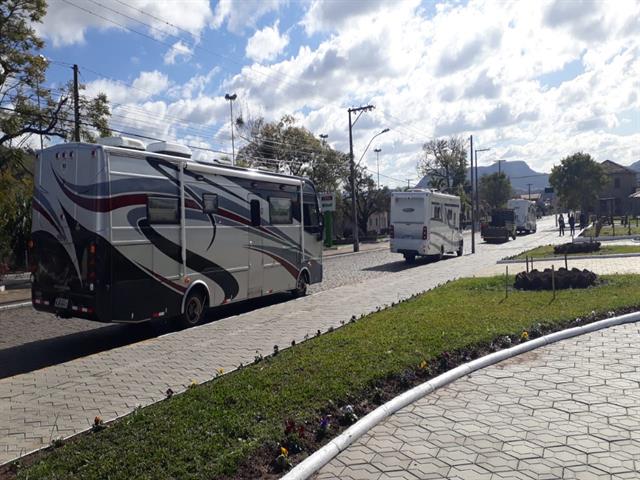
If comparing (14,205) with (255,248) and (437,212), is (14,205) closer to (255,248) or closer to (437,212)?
(255,248)

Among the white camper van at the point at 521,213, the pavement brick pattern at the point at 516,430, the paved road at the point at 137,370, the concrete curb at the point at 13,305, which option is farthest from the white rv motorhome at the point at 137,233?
the white camper van at the point at 521,213

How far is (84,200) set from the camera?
29.7 feet

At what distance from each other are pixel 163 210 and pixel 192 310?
6.77 ft

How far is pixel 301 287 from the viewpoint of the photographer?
15383mm

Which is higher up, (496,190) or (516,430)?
(496,190)

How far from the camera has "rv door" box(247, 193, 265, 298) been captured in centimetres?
1297

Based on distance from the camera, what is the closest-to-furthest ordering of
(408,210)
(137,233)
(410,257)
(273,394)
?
(273,394) → (137,233) → (408,210) → (410,257)

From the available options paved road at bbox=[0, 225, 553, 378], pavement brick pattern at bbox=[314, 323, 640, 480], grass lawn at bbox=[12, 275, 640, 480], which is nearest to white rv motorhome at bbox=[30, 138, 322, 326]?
paved road at bbox=[0, 225, 553, 378]

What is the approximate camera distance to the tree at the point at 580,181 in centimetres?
6512

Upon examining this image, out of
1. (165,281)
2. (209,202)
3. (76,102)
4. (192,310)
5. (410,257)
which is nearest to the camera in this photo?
(165,281)

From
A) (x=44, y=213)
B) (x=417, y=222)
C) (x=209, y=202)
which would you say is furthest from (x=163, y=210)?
(x=417, y=222)

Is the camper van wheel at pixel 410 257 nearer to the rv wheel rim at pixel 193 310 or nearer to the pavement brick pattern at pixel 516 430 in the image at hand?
the rv wheel rim at pixel 193 310

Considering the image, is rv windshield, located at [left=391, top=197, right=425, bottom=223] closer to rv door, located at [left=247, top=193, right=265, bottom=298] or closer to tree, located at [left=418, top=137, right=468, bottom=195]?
rv door, located at [left=247, top=193, right=265, bottom=298]

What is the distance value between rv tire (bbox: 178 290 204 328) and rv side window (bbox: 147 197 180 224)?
1.52m
